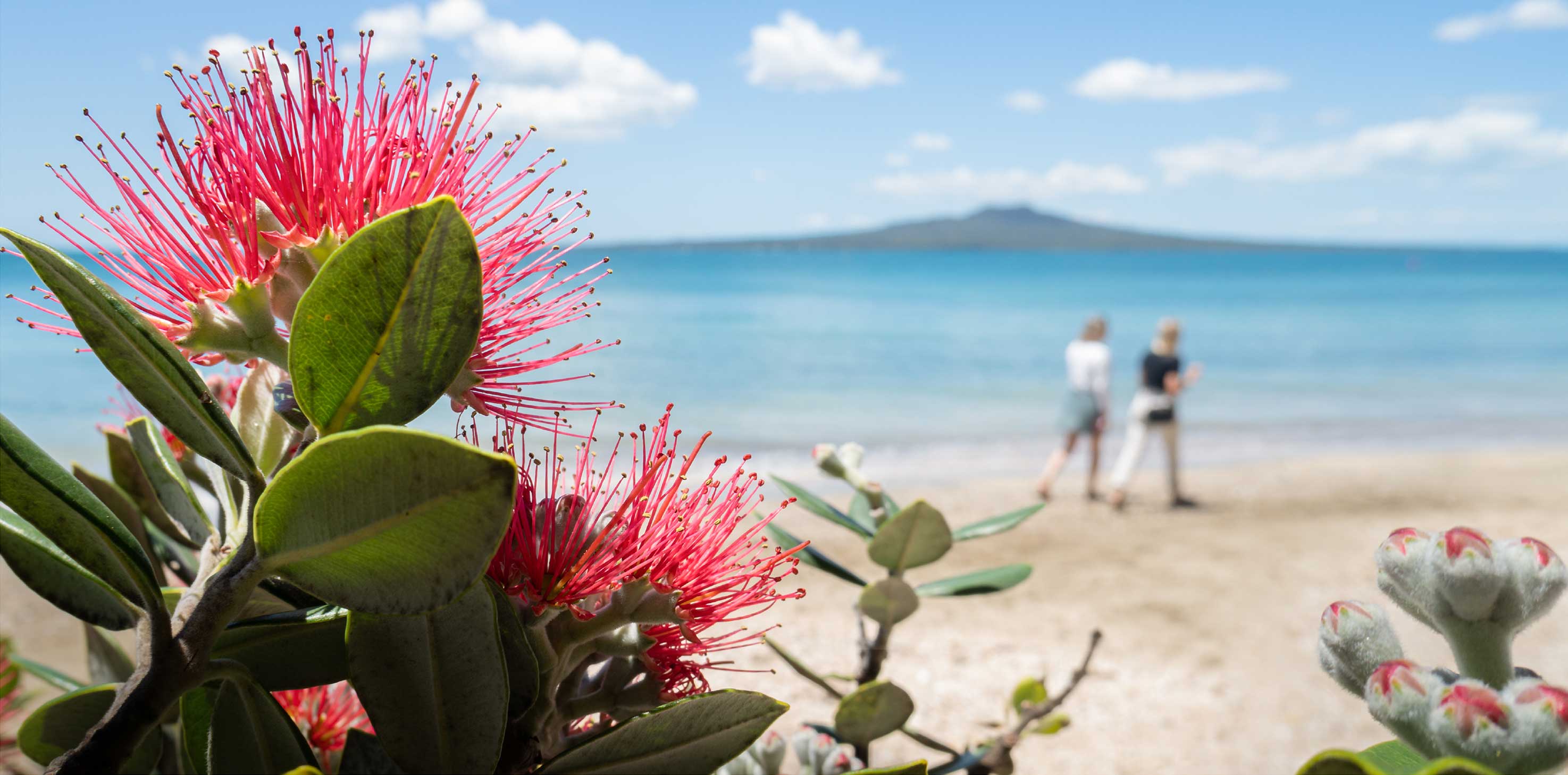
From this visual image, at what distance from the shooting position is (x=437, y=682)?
1.60 feet

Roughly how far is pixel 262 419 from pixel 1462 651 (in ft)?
2.04

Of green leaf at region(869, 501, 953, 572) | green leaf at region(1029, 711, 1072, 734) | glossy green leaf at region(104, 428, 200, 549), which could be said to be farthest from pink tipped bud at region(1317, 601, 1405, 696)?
glossy green leaf at region(104, 428, 200, 549)

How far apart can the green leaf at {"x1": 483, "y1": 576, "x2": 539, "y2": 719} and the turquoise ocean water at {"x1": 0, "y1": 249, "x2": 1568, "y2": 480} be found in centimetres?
22

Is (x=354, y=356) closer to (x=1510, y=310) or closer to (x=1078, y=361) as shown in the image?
(x=1078, y=361)

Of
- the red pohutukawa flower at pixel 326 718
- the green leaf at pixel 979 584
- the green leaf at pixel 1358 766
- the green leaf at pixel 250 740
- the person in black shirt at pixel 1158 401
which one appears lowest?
the person in black shirt at pixel 1158 401

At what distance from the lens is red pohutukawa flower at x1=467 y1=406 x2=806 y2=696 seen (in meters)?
0.57

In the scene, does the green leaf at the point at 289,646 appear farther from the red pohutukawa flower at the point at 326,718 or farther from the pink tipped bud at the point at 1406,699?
the pink tipped bud at the point at 1406,699

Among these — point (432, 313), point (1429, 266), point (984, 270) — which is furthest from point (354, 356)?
point (1429, 266)

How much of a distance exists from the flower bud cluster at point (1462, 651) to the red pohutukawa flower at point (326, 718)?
2.33 feet

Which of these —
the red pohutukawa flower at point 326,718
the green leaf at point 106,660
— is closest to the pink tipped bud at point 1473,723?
the red pohutukawa flower at point 326,718

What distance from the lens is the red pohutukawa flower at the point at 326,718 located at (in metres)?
0.86

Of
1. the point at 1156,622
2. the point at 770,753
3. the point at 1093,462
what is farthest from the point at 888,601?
the point at 1093,462

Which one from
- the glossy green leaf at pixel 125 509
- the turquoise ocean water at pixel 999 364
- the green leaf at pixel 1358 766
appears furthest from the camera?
the turquoise ocean water at pixel 999 364

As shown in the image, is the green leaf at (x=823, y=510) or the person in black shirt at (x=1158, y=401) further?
the person in black shirt at (x=1158, y=401)
